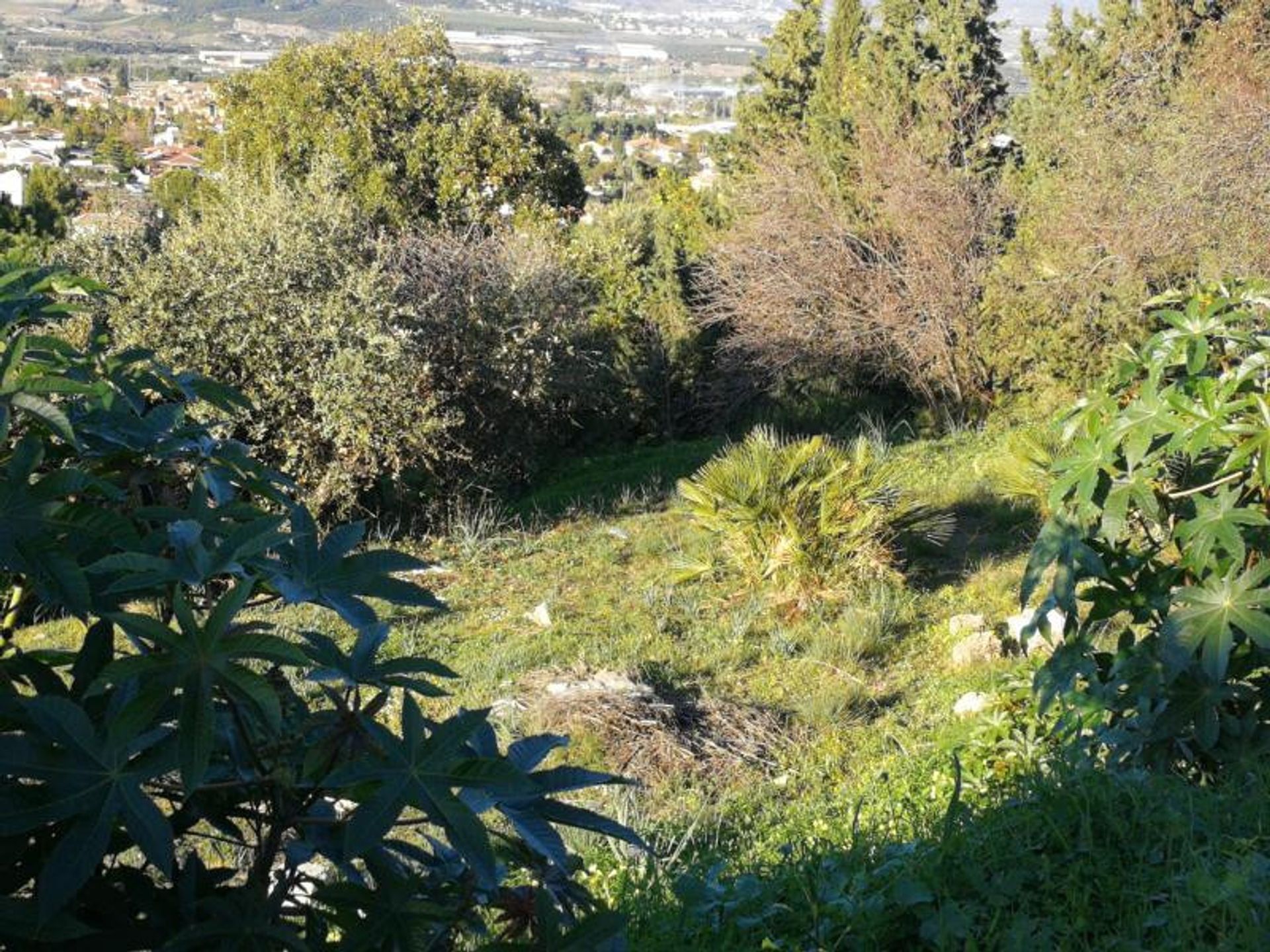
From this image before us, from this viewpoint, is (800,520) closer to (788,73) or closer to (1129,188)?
(1129,188)

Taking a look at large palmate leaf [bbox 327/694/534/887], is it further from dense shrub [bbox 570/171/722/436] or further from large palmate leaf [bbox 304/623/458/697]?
dense shrub [bbox 570/171/722/436]

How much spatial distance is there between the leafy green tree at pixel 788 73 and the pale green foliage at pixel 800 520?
15845 millimetres

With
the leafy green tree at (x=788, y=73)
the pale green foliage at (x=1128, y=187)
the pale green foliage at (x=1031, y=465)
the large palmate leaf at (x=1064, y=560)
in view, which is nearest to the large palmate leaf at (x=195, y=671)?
the large palmate leaf at (x=1064, y=560)

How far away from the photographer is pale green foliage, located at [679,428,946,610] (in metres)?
8.64

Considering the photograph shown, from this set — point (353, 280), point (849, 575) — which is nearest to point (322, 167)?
point (353, 280)

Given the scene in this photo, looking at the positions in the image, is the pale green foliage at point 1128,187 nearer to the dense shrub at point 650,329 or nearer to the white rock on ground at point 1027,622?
the dense shrub at point 650,329

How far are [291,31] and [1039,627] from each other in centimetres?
7257

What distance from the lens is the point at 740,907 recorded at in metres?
2.64

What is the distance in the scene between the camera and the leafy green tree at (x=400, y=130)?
19.4 m

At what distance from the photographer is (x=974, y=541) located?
978 centimetres

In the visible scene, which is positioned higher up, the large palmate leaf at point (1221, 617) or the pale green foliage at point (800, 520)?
the large palmate leaf at point (1221, 617)

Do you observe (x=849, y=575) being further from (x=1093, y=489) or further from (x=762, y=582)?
(x=1093, y=489)

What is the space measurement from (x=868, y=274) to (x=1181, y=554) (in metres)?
12.9

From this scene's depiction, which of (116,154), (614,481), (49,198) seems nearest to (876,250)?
(614,481)
